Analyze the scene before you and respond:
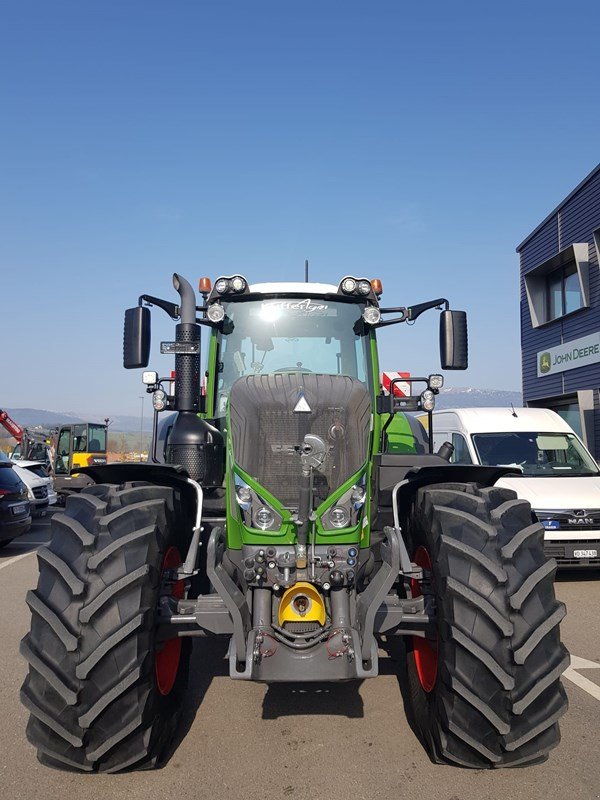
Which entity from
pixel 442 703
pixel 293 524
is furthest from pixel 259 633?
pixel 442 703

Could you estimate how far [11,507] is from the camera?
32.4 ft

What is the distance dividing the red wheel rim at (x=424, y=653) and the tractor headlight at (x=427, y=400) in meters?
1.15

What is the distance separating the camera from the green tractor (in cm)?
294

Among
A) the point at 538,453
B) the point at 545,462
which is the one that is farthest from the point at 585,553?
the point at 538,453

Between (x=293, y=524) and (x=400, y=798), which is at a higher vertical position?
(x=293, y=524)

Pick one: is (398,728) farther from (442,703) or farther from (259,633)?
(259,633)

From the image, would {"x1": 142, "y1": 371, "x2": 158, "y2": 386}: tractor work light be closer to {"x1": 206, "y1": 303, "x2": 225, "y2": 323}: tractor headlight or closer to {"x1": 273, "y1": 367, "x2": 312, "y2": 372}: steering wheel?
{"x1": 206, "y1": 303, "x2": 225, "y2": 323}: tractor headlight

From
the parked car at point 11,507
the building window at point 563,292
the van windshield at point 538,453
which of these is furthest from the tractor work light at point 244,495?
the building window at point 563,292

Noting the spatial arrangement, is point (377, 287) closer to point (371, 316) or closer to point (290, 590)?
point (371, 316)

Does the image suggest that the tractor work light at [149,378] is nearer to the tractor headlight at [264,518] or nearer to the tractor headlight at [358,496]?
the tractor headlight at [264,518]

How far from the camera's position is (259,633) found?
306 centimetres

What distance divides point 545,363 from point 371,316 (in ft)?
50.9

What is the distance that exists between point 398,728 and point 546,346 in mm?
16557

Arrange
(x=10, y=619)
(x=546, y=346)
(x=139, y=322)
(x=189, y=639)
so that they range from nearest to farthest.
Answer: (x=189, y=639) → (x=139, y=322) → (x=10, y=619) → (x=546, y=346)
